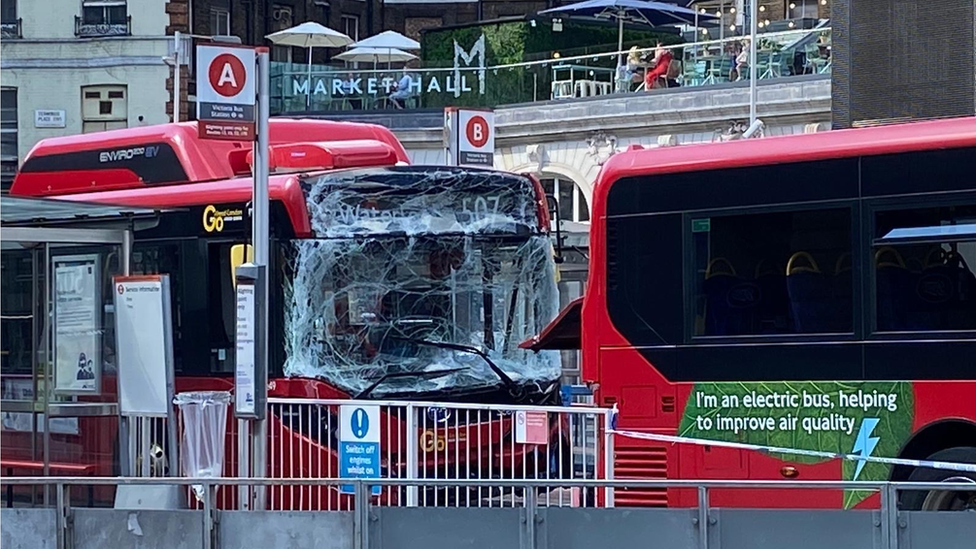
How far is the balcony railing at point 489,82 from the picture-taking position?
35094 mm

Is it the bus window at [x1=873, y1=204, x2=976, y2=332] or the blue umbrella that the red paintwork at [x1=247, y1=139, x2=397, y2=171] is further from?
the blue umbrella

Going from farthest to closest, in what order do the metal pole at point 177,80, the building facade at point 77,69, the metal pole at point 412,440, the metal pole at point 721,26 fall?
the building facade at point 77,69, the metal pole at point 721,26, the metal pole at point 177,80, the metal pole at point 412,440

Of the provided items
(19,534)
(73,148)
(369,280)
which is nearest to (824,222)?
(369,280)

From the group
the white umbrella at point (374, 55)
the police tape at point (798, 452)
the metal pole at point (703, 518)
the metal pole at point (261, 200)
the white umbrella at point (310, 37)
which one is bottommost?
the metal pole at point (703, 518)

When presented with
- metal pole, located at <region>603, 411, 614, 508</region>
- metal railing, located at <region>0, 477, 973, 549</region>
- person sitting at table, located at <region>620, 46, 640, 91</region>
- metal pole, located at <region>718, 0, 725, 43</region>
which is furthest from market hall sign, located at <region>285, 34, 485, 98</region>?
metal railing, located at <region>0, 477, 973, 549</region>

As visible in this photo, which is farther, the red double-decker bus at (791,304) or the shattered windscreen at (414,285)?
the shattered windscreen at (414,285)

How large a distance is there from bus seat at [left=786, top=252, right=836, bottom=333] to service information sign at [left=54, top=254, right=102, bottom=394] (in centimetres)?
537

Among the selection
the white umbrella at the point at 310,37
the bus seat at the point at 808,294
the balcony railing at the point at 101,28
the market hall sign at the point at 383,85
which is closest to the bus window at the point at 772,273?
the bus seat at the point at 808,294

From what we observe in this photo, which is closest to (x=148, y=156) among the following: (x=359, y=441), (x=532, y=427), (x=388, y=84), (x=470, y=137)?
(x=470, y=137)

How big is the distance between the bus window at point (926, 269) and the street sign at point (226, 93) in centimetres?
439

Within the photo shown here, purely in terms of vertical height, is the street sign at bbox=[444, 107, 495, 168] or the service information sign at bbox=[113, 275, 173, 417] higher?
the street sign at bbox=[444, 107, 495, 168]

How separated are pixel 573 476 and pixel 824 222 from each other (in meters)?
2.58

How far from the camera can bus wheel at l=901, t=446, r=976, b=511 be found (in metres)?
11.4

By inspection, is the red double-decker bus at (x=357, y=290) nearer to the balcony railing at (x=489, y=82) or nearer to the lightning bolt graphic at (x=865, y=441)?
the lightning bolt graphic at (x=865, y=441)
